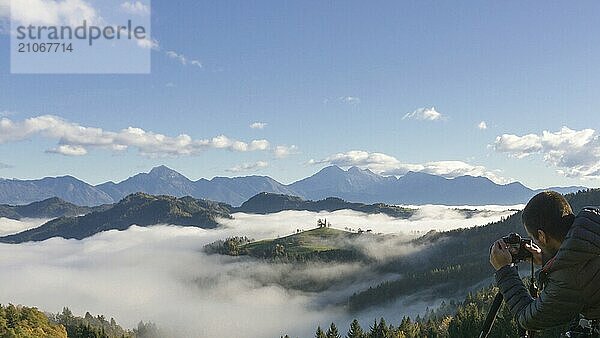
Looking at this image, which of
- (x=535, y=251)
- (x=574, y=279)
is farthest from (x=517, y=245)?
(x=574, y=279)

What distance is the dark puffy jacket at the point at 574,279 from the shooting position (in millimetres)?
4945

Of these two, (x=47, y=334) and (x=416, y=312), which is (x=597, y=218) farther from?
(x=416, y=312)

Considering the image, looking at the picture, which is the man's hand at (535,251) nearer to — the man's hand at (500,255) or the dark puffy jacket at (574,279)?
the man's hand at (500,255)

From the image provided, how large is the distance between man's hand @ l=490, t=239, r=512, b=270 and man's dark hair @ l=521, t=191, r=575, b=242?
0.53 m

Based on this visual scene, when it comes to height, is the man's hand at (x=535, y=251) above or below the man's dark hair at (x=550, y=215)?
below

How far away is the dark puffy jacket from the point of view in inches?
195

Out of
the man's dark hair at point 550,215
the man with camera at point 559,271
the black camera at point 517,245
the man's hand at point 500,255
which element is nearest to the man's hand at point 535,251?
the black camera at point 517,245

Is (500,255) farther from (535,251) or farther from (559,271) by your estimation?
(559,271)

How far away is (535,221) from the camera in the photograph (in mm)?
5312

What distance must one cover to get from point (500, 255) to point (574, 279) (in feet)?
2.92

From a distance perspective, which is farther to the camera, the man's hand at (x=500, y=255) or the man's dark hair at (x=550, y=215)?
the man's hand at (x=500, y=255)

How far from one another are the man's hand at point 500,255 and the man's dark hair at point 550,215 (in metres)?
0.53

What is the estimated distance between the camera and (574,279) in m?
5.02

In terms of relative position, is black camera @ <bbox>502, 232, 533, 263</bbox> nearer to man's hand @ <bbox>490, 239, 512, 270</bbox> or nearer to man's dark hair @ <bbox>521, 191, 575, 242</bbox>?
man's hand @ <bbox>490, 239, 512, 270</bbox>
